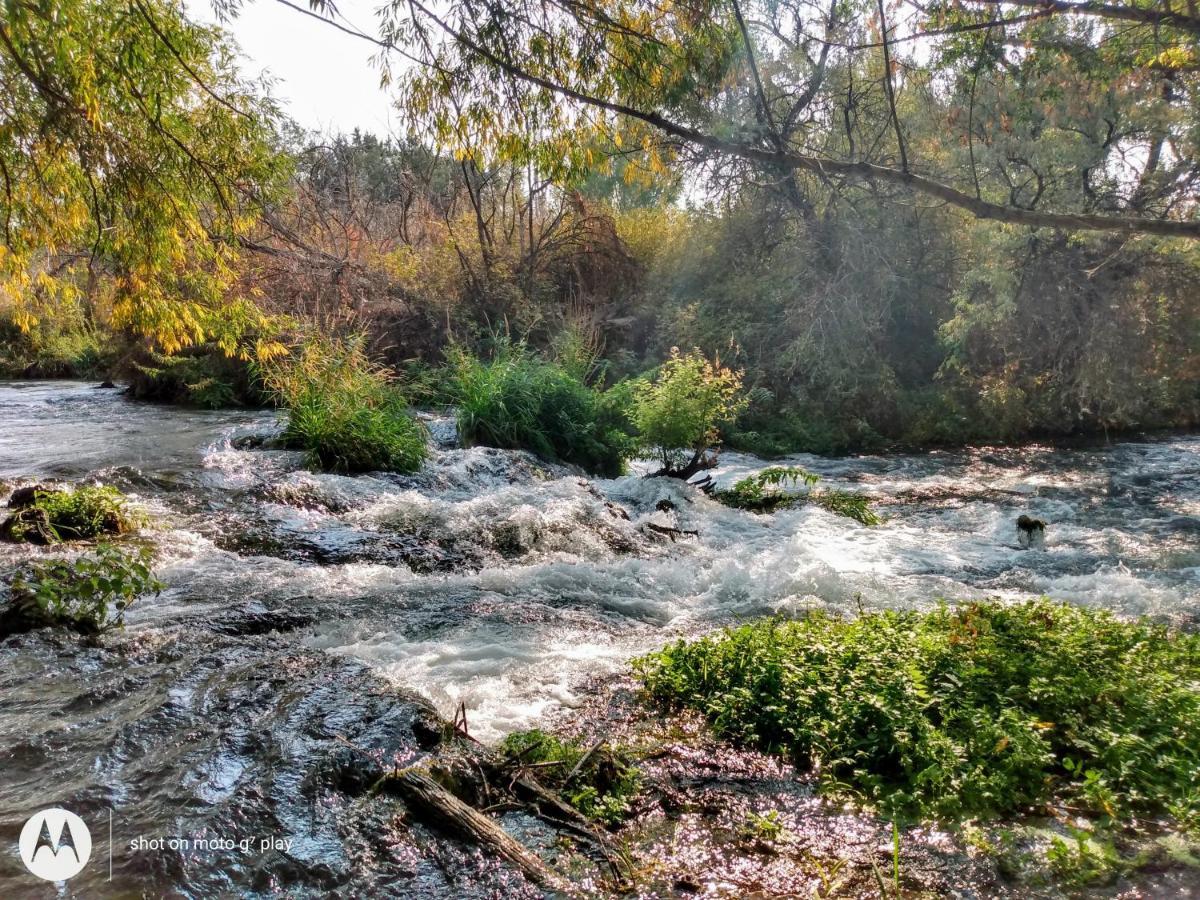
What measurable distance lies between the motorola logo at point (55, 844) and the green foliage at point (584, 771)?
1.39m

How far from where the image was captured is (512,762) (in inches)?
117

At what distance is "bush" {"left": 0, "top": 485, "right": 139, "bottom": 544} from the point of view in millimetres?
6023

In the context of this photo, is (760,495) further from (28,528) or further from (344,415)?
(28,528)

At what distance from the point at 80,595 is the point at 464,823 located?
3031 millimetres

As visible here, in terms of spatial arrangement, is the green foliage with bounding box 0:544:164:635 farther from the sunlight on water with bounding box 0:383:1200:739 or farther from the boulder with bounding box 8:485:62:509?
the boulder with bounding box 8:485:62:509

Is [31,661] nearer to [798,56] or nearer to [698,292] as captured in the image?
[798,56]

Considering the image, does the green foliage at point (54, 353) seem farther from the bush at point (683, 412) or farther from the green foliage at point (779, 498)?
the green foliage at point (779, 498)

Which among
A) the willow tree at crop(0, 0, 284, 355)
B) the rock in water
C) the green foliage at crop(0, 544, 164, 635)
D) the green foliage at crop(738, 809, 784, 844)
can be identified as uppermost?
the willow tree at crop(0, 0, 284, 355)

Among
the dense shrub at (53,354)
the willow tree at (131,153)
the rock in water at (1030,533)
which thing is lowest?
the rock in water at (1030,533)

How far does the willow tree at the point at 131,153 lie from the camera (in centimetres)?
470

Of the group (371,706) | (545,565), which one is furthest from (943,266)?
(371,706)

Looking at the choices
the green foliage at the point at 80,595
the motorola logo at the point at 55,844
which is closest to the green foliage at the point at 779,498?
the green foliage at the point at 80,595

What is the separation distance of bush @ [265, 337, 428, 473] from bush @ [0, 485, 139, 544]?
8.51 ft

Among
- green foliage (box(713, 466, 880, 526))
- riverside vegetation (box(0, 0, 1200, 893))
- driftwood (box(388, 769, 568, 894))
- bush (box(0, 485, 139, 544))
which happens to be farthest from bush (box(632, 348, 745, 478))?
driftwood (box(388, 769, 568, 894))
